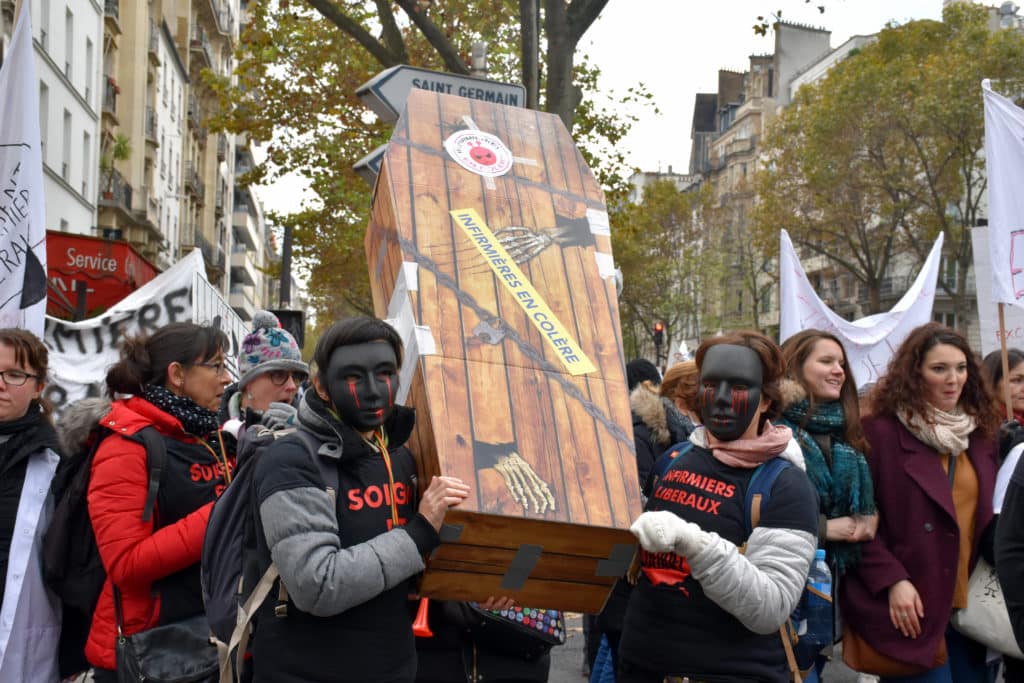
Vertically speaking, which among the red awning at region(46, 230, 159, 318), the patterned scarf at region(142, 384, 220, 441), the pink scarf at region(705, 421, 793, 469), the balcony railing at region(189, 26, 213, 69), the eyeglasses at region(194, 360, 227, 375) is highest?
the balcony railing at region(189, 26, 213, 69)

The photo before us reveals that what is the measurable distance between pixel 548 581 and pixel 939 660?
1.85 meters

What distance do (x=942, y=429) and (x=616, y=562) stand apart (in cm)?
177

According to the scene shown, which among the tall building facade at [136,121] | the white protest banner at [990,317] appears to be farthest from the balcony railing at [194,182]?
the white protest banner at [990,317]

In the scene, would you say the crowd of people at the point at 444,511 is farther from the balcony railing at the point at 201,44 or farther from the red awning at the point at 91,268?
the balcony railing at the point at 201,44

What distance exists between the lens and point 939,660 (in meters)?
4.47

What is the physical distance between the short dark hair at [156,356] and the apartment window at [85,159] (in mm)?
29845

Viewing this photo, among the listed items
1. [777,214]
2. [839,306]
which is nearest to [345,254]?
[777,214]

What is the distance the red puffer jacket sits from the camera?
3.73 m

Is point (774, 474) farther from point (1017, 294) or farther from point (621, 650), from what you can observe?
point (1017, 294)

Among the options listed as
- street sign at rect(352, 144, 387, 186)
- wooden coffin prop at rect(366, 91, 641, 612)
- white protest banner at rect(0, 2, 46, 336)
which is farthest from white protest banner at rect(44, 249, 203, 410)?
wooden coffin prop at rect(366, 91, 641, 612)

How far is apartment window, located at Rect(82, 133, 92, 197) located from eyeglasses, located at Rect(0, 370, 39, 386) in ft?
97.2

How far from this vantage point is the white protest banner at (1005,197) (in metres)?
6.41

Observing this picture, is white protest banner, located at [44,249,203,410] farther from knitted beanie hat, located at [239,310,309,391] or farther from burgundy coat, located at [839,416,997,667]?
burgundy coat, located at [839,416,997,667]

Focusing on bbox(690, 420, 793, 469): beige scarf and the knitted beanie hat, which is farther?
the knitted beanie hat
